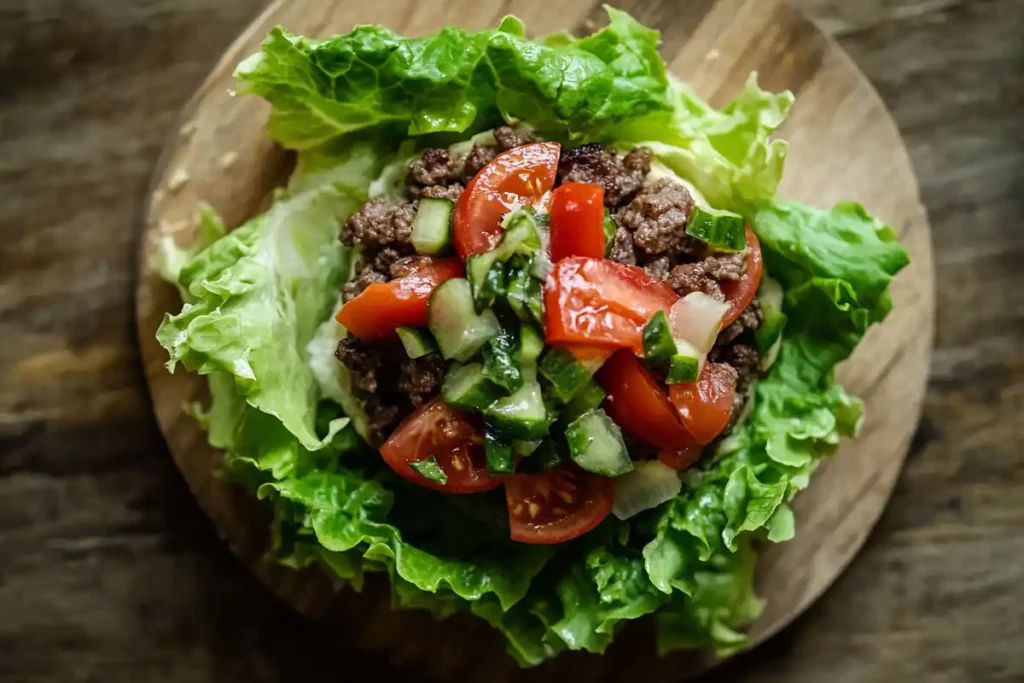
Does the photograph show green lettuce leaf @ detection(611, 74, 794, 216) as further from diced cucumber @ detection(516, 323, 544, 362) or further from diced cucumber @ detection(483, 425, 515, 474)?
diced cucumber @ detection(483, 425, 515, 474)

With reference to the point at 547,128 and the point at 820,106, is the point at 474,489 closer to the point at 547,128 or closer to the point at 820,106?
the point at 547,128

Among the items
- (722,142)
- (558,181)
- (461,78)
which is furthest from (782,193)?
(461,78)

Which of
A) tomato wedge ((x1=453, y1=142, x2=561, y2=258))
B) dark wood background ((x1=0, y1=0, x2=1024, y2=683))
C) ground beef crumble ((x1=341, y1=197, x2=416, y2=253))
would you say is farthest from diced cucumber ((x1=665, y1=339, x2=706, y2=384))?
dark wood background ((x1=0, y1=0, x2=1024, y2=683))

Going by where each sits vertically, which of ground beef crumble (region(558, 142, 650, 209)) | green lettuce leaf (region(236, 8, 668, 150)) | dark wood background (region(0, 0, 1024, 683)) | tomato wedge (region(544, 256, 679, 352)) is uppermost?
green lettuce leaf (region(236, 8, 668, 150))

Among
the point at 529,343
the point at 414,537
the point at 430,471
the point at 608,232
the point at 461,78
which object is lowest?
the point at 414,537

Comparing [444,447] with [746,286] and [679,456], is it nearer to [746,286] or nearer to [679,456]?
[679,456]

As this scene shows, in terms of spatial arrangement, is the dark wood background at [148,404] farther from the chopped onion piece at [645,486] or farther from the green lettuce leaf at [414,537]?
the chopped onion piece at [645,486]
